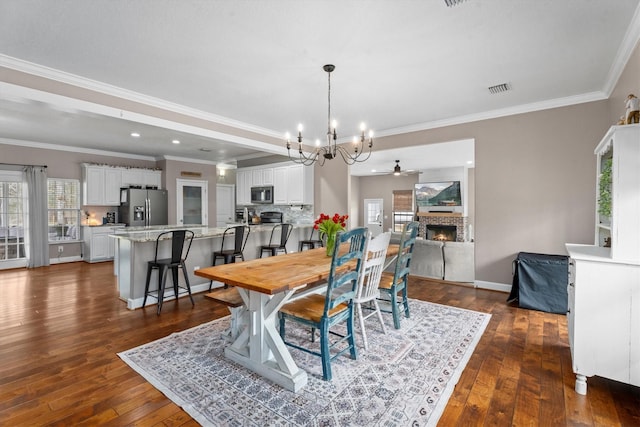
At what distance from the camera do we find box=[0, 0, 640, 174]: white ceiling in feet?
6.95

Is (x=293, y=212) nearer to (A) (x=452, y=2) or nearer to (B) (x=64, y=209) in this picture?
(B) (x=64, y=209)

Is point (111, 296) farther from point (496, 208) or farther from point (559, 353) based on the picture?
point (496, 208)

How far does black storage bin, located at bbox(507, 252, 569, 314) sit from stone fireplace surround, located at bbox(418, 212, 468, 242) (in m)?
4.20

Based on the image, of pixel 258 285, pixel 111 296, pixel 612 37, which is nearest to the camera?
pixel 258 285

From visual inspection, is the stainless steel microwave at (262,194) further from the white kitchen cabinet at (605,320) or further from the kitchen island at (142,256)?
the white kitchen cabinet at (605,320)

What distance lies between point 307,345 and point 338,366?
1.41 ft

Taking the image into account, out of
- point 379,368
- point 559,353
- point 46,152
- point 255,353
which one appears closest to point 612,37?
point 559,353

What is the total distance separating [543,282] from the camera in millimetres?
3643

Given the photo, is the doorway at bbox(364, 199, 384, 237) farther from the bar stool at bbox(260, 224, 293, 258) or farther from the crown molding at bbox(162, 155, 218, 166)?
the bar stool at bbox(260, 224, 293, 258)

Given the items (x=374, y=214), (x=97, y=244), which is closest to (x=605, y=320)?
(x=97, y=244)

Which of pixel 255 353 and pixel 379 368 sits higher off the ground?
pixel 255 353

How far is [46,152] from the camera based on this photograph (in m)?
6.55

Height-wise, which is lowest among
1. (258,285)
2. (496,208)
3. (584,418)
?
(584,418)

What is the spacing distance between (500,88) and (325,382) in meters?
3.60
